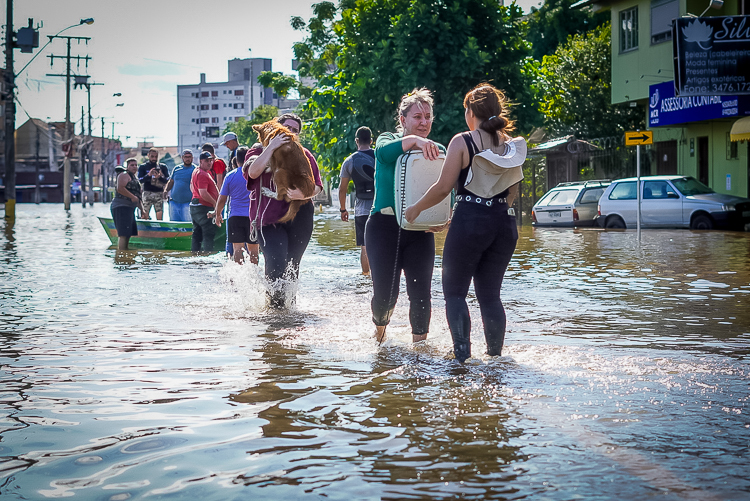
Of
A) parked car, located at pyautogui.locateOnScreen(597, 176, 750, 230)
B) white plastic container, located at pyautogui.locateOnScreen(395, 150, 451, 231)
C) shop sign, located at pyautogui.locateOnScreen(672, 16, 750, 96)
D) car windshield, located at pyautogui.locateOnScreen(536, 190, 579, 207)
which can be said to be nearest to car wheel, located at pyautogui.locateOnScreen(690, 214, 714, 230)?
parked car, located at pyautogui.locateOnScreen(597, 176, 750, 230)

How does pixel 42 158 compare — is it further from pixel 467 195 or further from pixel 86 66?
pixel 467 195

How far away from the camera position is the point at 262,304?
9.06 metres

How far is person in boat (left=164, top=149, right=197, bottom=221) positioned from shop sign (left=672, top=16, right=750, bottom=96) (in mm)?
11515

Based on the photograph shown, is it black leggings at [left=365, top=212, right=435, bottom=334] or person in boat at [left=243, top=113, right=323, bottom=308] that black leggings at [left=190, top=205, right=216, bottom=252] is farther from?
black leggings at [left=365, top=212, right=435, bottom=334]

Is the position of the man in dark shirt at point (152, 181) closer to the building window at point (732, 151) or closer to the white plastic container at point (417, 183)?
the white plastic container at point (417, 183)

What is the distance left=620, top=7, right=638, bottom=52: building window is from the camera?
105 feet

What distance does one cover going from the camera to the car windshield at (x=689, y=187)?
2452 cm

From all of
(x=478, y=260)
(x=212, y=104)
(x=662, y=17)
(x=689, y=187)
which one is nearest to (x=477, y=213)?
(x=478, y=260)

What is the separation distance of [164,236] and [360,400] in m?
13.3

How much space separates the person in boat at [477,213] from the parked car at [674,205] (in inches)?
749

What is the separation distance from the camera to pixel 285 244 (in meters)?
8.43

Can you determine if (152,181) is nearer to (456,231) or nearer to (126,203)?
(126,203)

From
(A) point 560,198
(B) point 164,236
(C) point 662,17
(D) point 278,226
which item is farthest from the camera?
(C) point 662,17

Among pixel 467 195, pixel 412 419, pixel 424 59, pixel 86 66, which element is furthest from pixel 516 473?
pixel 86 66
